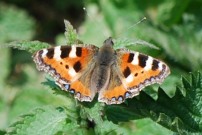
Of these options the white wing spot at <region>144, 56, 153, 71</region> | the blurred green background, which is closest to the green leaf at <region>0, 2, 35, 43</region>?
the blurred green background

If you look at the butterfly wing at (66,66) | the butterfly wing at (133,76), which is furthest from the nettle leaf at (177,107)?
the butterfly wing at (66,66)

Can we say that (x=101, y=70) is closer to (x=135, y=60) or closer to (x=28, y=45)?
(x=135, y=60)

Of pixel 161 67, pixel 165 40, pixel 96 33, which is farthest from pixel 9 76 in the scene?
pixel 161 67

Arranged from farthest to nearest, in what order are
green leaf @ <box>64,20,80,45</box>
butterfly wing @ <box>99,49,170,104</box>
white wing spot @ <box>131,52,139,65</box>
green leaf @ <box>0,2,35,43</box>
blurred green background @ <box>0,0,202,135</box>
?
1. green leaf @ <box>0,2,35,43</box>
2. blurred green background @ <box>0,0,202,135</box>
3. green leaf @ <box>64,20,80,45</box>
4. white wing spot @ <box>131,52,139,65</box>
5. butterfly wing @ <box>99,49,170,104</box>

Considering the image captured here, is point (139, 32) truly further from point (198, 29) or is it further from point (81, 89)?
point (81, 89)

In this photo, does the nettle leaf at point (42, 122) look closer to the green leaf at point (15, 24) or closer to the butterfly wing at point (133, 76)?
the butterfly wing at point (133, 76)

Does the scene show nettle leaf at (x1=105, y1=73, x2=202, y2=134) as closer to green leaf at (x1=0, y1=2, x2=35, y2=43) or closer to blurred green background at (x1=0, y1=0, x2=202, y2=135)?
blurred green background at (x1=0, y1=0, x2=202, y2=135)

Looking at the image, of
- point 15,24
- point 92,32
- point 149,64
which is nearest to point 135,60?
point 149,64
